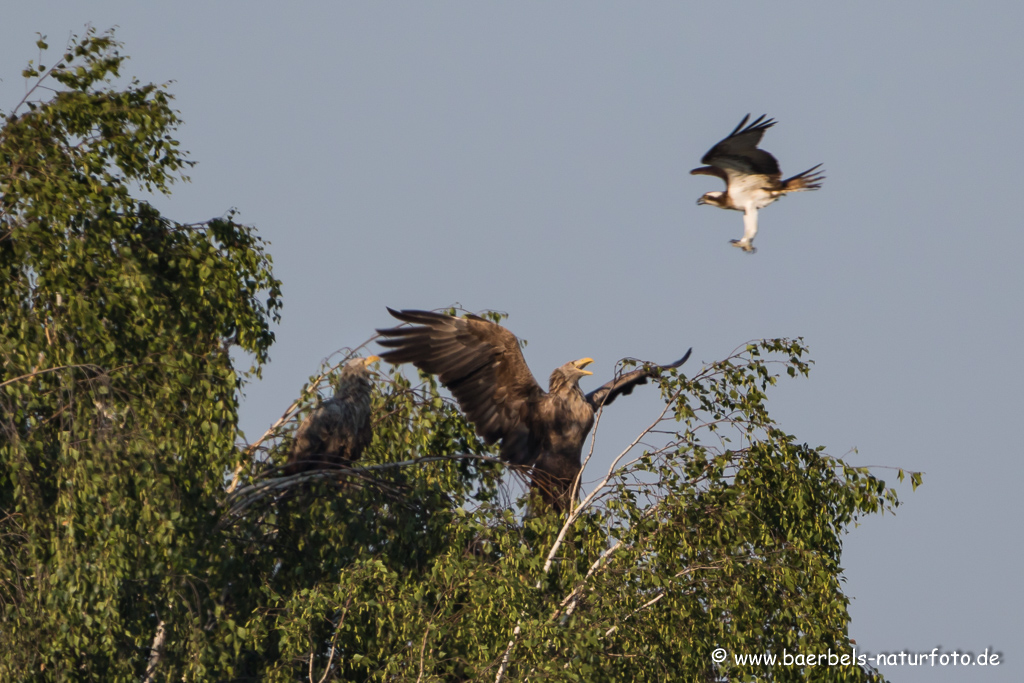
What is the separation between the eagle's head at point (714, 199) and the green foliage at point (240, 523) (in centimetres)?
128

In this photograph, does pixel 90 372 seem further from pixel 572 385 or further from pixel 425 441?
pixel 572 385

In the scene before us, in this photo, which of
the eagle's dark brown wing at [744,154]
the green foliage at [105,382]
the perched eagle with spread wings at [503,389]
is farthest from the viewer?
the perched eagle with spread wings at [503,389]

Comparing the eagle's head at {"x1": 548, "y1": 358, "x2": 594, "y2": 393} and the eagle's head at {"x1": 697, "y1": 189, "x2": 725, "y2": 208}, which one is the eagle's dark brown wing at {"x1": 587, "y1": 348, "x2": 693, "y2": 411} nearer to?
the eagle's head at {"x1": 548, "y1": 358, "x2": 594, "y2": 393}

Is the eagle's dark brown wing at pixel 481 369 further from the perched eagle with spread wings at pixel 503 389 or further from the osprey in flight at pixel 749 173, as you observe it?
the osprey in flight at pixel 749 173

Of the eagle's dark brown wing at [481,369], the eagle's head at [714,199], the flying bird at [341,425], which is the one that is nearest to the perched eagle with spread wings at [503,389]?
the eagle's dark brown wing at [481,369]

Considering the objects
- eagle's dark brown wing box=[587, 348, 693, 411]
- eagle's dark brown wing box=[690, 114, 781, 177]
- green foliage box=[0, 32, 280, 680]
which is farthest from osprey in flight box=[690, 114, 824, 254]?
green foliage box=[0, 32, 280, 680]

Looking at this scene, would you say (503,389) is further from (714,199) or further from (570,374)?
(714,199)

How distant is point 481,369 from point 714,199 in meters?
2.34

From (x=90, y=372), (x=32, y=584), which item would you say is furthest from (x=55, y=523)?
(x=90, y=372)

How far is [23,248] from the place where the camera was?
761 cm

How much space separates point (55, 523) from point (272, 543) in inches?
69.2

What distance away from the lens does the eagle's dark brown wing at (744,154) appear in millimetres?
8703

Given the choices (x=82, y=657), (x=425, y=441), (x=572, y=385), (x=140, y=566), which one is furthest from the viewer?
(x=572, y=385)

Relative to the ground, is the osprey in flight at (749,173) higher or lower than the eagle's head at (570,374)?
higher
